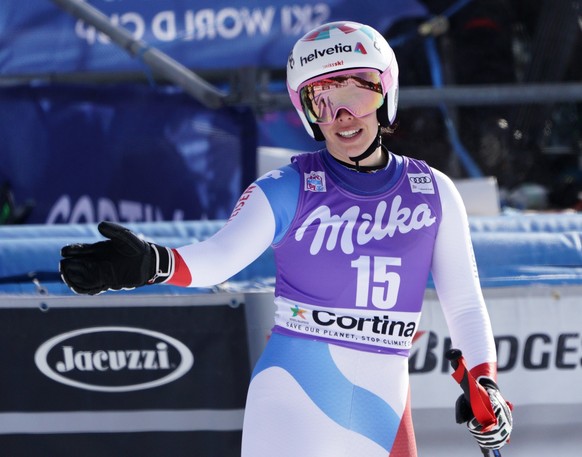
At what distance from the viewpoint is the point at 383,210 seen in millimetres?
3016

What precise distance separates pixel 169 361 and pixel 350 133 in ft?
4.67

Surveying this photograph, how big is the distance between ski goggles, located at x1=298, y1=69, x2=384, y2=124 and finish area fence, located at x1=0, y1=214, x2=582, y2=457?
3.88ft

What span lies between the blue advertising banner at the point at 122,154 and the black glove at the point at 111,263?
11.7 ft

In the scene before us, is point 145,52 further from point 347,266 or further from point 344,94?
point 347,266

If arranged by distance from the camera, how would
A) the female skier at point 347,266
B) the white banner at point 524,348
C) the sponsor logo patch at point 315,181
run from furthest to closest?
the white banner at point 524,348 → the sponsor logo patch at point 315,181 → the female skier at point 347,266

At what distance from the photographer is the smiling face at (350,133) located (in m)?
3.04

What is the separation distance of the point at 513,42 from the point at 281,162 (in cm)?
215

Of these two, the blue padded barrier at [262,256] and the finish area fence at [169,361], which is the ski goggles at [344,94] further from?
the blue padded barrier at [262,256]

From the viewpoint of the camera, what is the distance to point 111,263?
2574 millimetres

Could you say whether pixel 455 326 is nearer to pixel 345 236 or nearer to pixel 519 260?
pixel 345 236

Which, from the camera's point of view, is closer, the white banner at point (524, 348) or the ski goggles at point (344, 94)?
the ski goggles at point (344, 94)

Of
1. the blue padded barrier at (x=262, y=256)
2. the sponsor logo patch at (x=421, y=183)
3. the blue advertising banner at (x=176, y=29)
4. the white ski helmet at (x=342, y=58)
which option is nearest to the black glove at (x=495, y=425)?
the sponsor logo patch at (x=421, y=183)

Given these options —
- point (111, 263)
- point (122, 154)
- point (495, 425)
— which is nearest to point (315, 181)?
point (111, 263)

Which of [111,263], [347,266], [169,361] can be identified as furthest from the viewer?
[169,361]
